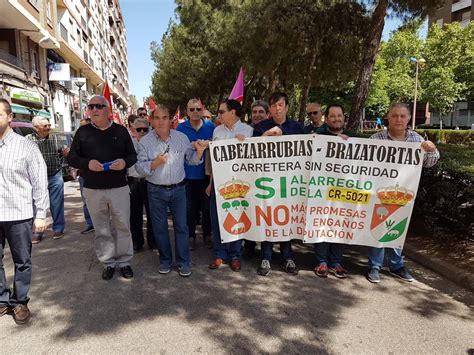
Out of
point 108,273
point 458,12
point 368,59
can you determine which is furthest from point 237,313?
point 458,12

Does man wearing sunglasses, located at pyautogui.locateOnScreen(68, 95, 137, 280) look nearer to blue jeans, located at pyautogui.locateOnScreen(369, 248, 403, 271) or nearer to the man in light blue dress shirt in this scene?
the man in light blue dress shirt

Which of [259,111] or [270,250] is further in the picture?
[259,111]

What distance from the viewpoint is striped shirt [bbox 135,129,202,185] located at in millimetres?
4168

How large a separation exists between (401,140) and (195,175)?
251 centimetres

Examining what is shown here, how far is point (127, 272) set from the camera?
4316mm

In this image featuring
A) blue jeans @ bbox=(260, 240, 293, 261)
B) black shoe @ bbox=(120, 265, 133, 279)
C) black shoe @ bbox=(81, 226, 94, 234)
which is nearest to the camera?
black shoe @ bbox=(120, 265, 133, 279)

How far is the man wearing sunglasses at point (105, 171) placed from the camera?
153 inches

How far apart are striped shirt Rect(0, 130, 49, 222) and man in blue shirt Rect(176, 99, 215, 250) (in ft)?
5.96

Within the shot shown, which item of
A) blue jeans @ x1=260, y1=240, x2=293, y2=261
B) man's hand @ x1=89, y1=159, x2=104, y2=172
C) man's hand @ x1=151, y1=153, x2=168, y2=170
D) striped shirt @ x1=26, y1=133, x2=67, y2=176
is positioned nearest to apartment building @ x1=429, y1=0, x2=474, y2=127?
blue jeans @ x1=260, y1=240, x2=293, y2=261

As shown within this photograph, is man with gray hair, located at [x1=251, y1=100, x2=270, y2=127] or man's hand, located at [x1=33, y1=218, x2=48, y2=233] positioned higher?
man with gray hair, located at [x1=251, y1=100, x2=270, y2=127]

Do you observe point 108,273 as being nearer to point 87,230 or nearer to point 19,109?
point 87,230

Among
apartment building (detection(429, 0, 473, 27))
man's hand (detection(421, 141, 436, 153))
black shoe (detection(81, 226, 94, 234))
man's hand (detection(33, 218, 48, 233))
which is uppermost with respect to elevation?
apartment building (detection(429, 0, 473, 27))

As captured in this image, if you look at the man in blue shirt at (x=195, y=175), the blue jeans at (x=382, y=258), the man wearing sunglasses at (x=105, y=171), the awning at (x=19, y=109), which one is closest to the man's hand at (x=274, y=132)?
the man in blue shirt at (x=195, y=175)

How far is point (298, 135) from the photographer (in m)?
4.20
